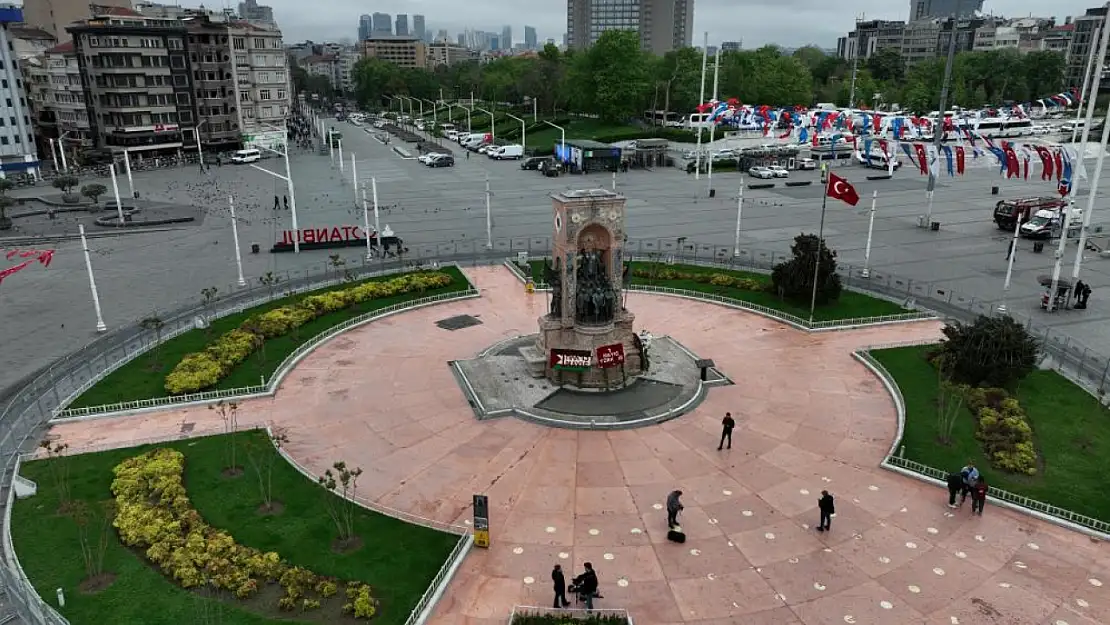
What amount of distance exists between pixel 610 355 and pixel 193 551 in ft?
55.9

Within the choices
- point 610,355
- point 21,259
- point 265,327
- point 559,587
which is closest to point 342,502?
point 559,587

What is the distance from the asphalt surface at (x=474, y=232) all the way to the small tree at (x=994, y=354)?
9392 mm

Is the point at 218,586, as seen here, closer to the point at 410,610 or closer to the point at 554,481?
the point at 410,610

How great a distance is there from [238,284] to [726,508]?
35310 millimetres

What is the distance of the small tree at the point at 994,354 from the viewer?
29.9 m

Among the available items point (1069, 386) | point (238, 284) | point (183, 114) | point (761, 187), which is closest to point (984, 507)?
point (1069, 386)

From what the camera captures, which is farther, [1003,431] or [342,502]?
[1003,431]

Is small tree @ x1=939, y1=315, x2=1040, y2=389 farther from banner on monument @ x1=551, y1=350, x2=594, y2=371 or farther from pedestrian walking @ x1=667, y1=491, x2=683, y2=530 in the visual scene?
pedestrian walking @ x1=667, y1=491, x2=683, y2=530

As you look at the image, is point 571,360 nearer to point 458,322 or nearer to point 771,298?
point 458,322

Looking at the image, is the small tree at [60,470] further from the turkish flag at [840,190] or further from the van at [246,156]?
the van at [246,156]

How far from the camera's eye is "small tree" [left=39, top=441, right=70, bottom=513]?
75.7 feet

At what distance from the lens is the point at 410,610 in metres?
18.5

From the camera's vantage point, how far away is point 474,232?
6081 centimetres

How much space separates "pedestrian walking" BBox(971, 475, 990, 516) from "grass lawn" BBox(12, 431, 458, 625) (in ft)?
52.3
